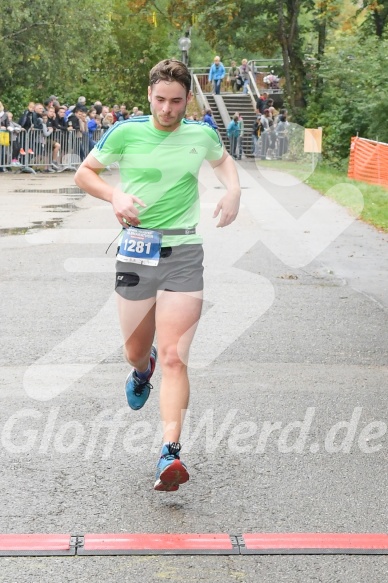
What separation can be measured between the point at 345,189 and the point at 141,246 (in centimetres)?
2368

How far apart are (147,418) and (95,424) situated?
370mm

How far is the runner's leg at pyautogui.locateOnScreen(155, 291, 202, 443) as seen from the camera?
208 inches

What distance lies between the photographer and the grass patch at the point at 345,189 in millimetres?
21109

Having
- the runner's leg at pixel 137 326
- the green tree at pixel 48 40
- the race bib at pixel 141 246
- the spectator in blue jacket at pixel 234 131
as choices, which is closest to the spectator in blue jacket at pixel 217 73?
the spectator in blue jacket at pixel 234 131

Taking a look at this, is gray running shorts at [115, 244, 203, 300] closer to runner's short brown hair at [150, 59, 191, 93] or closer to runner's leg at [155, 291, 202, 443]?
runner's leg at [155, 291, 202, 443]

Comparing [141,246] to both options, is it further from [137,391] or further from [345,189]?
[345,189]

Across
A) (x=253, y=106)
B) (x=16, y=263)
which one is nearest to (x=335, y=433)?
(x=16, y=263)

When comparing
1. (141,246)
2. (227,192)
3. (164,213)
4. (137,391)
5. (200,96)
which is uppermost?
(200,96)

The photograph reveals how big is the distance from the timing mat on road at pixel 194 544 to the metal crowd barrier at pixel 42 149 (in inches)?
966

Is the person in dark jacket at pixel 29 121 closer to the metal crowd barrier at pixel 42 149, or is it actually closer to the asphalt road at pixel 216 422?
the metal crowd barrier at pixel 42 149

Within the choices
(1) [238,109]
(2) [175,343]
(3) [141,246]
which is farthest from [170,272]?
(1) [238,109]

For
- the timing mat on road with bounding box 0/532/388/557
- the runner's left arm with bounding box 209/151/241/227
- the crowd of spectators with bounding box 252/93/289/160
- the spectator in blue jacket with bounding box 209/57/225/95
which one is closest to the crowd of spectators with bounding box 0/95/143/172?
the crowd of spectators with bounding box 252/93/289/160

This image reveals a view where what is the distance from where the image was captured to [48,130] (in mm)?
30719

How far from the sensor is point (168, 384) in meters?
5.32
